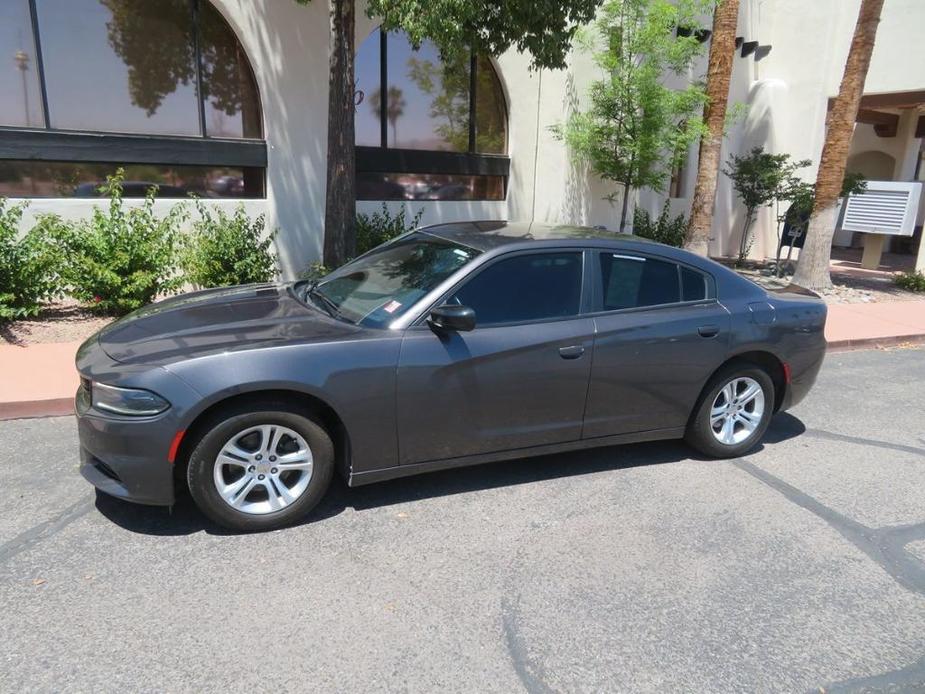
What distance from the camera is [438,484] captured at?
4.29 metres

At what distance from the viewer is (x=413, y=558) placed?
3457 mm

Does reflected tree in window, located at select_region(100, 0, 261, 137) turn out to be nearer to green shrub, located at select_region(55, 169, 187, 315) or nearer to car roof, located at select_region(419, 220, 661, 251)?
green shrub, located at select_region(55, 169, 187, 315)

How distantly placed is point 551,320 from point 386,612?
193 centimetres

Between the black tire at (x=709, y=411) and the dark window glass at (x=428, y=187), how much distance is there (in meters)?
7.48

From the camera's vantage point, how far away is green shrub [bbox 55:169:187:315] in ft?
24.5

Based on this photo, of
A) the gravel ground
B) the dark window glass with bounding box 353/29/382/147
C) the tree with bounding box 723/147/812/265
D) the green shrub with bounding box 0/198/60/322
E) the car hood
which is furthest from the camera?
the tree with bounding box 723/147/812/265

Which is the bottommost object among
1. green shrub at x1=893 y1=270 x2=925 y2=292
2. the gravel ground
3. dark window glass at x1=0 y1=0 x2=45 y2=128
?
the gravel ground

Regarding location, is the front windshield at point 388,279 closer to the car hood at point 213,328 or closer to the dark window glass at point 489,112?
the car hood at point 213,328

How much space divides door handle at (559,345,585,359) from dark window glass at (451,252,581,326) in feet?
0.69

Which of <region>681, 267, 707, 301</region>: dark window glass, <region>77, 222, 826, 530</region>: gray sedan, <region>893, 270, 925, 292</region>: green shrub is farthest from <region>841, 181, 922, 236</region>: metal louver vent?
<region>681, 267, 707, 301</region>: dark window glass

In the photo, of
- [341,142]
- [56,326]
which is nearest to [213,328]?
A: [56,326]

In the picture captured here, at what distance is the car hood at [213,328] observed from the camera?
352 centimetres

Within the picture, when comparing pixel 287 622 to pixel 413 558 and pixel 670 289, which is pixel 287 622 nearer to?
pixel 413 558

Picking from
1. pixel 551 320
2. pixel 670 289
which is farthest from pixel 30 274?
pixel 670 289
